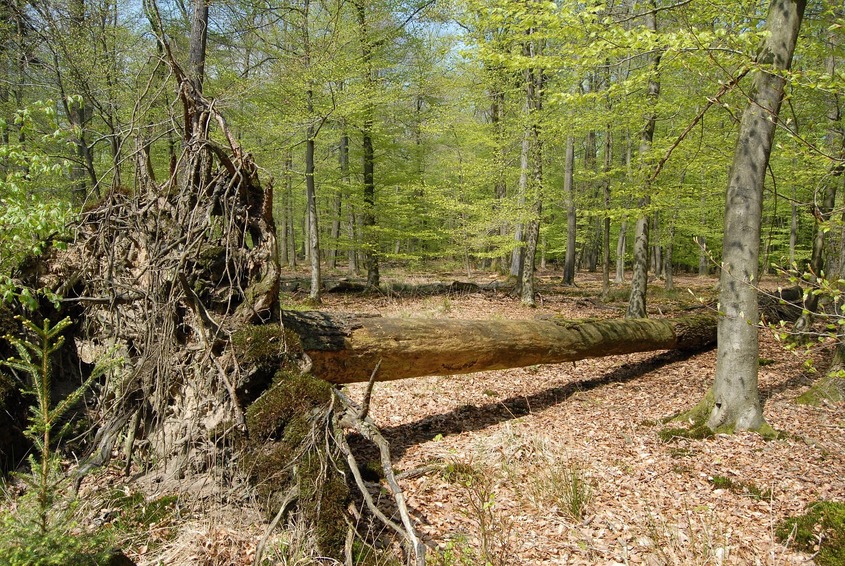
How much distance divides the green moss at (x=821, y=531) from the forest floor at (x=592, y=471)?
0.30ft

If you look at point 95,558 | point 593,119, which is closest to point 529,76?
point 593,119

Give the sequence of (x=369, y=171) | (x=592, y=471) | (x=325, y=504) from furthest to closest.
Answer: (x=369, y=171), (x=592, y=471), (x=325, y=504)

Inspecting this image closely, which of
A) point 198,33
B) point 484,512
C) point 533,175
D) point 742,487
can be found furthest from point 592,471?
point 533,175

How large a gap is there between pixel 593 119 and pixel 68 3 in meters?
13.6

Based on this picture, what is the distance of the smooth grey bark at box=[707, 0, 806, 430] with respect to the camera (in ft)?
14.8

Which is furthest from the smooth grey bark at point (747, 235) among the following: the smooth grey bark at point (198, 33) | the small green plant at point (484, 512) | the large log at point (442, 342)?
the smooth grey bark at point (198, 33)

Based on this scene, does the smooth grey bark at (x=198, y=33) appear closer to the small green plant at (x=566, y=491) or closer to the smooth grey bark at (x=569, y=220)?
the small green plant at (x=566, y=491)

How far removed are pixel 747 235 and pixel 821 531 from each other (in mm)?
2888

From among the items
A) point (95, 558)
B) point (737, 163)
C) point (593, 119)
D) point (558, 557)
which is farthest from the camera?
point (593, 119)

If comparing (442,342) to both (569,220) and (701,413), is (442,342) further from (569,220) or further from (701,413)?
(569,220)

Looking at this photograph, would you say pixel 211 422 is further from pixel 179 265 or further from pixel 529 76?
pixel 529 76

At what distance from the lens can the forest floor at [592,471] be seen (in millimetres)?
3057

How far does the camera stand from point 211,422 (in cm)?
353

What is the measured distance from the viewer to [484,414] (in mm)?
6008
